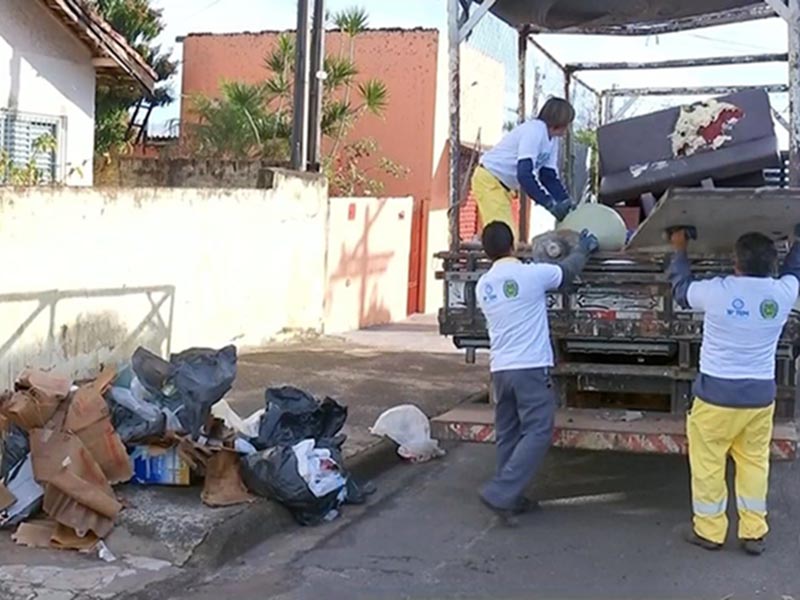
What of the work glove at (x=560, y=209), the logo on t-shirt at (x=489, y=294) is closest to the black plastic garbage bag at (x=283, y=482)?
the logo on t-shirt at (x=489, y=294)

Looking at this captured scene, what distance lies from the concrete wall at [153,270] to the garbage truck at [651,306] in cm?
306

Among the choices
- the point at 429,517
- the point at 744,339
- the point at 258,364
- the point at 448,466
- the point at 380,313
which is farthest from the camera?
the point at 380,313

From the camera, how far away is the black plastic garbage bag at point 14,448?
6.03 meters

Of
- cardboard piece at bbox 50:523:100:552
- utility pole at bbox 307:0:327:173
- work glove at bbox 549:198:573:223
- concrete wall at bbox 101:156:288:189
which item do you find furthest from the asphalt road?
utility pole at bbox 307:0:327:173

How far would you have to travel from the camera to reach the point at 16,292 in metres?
8.22

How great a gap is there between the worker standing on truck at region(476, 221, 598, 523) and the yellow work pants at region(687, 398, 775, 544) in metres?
0.80

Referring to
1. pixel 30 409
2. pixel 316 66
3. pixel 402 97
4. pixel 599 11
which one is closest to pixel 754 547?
pixel 30 409

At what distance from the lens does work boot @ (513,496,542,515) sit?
6473 mm

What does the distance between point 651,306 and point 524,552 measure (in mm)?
1491

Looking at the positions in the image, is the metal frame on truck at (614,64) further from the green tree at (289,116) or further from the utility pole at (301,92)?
the green tree at (289,116)

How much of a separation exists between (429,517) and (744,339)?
2.04m

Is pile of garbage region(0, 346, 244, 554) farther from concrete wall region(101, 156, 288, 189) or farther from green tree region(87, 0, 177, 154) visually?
green tree region(87, 0, 177, 154)

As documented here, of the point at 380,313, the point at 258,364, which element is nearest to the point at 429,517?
the point at 258,364

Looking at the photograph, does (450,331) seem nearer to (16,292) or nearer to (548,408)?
(548,408)
